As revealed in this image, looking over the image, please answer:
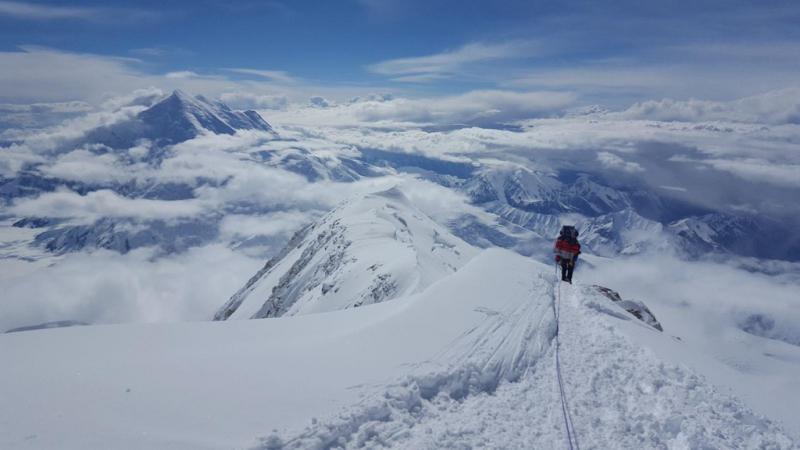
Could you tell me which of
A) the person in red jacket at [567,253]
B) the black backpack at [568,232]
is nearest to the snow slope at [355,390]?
the person in red jacket at [567,253]

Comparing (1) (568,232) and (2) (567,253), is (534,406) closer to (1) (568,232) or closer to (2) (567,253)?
(2) (567,253)

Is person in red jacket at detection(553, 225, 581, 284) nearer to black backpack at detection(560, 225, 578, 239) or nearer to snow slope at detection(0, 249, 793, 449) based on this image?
black backpack at detection(560, 225, 578, 239)

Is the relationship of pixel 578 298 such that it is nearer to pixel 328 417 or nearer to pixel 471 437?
pixel 471 437

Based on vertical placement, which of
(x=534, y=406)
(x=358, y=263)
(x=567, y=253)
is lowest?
(x=358, y=263)

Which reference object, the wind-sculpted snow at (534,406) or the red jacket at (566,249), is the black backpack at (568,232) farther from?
the wind-sculpted snow at (534,406)

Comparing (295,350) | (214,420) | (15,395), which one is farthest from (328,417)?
(15,395)

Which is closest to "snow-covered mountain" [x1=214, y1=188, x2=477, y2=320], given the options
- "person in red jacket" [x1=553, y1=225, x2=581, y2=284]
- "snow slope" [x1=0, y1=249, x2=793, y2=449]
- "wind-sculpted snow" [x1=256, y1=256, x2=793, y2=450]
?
"person in red jacket" [x1=553, y1=225, x2=581, y2=284]

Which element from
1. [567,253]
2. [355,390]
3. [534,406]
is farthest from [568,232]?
[355,390]
